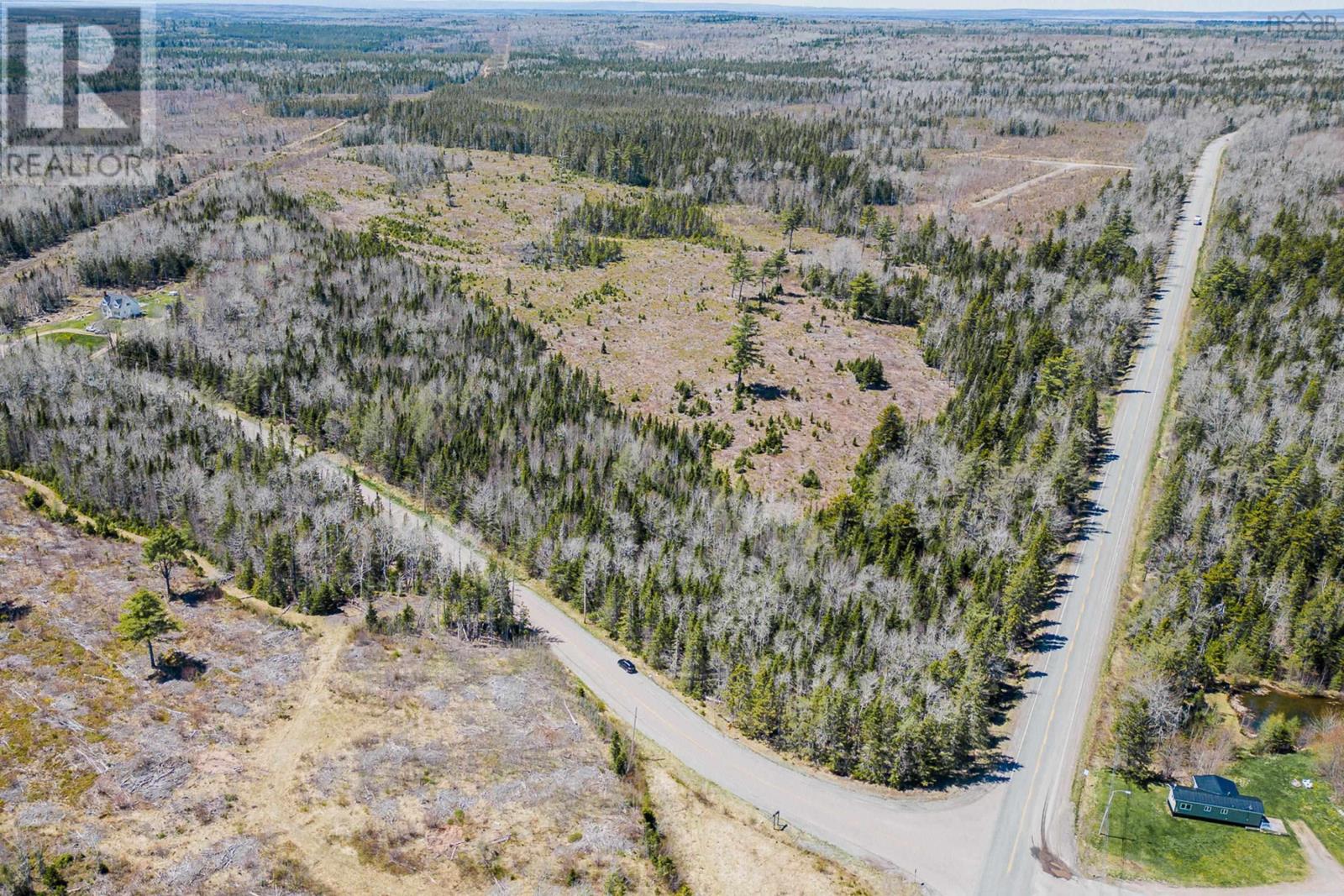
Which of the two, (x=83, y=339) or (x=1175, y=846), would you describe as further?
(x=83, y=339)

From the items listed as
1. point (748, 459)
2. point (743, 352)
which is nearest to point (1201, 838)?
point (748, 459)

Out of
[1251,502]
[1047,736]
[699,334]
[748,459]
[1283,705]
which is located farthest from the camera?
[699,334]

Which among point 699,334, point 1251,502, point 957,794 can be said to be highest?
point 699,334

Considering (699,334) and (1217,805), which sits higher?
(699,334)

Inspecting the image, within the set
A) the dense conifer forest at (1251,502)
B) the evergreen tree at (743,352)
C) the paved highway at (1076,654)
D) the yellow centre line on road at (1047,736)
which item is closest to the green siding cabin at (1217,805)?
the dense conifer forest at (1251,502)

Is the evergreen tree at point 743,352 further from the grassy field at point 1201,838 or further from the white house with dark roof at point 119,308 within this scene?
the white house with dark roof at point 119,308

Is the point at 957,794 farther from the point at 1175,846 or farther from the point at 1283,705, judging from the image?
the point at 1283,705

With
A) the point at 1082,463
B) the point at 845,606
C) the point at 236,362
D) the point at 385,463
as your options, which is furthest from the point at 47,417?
the point at 1082,463

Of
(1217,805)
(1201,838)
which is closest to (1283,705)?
(1217,805)

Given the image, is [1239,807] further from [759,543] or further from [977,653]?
[759,543]

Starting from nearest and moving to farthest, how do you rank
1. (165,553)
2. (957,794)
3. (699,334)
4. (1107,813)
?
1. (1107,813)
2. (957,794)
3. (165,553)
4. (699,334)
